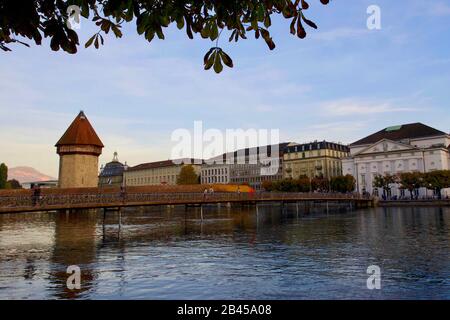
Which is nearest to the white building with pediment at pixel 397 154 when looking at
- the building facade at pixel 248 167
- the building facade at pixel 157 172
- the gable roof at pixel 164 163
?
the building facade at pixel 248 167

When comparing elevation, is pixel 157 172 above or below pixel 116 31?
above

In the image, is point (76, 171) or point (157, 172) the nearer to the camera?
point (76, 171)

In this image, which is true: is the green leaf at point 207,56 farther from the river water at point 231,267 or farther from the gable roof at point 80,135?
the gable roof at point 80,135

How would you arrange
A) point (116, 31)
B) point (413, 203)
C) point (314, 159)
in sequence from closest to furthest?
1. point (116, 31)
2. point (413, 203)
3. point (314, 159)

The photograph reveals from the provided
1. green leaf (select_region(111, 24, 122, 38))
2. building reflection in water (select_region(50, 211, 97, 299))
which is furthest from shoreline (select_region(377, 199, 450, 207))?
green leaf (select_region(111, 24, 122, 38))

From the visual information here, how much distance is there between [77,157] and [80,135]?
4299 mm

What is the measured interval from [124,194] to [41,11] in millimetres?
33889

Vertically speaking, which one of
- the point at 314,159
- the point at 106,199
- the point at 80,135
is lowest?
the point at 106,199

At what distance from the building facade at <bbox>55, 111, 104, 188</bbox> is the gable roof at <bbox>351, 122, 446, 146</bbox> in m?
73.6

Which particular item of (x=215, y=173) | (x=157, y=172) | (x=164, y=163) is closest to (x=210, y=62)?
(x=215, y=173)

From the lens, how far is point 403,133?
109 meters

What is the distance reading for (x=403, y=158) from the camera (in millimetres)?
102500

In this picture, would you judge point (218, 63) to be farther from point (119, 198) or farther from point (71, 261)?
point (119, 198)
